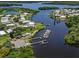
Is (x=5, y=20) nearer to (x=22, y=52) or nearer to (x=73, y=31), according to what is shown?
(x=22, y=52)

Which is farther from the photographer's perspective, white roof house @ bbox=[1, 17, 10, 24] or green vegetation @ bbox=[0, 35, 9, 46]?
white roof house @ bbox=[1, 17, 10, 24]

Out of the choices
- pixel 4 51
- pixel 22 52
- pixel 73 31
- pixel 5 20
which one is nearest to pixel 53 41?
pixel 73 31

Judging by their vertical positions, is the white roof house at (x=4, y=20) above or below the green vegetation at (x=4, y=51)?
above

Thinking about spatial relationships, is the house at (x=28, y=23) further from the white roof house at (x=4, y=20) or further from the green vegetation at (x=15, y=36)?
the white roof house at (x=4, y=20)

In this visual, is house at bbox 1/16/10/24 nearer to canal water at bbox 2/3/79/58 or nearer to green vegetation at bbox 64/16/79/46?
canal water at bbox 2/3/79/58

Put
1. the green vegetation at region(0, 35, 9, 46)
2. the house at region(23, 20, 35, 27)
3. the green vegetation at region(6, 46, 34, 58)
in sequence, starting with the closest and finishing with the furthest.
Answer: the green vegetation at region(6, 46, 34, 58) → the green vegetation at region(0, 35, 9, 46) → the house at region(23, 20, 35, 27)

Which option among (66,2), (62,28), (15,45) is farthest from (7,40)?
(66,2)

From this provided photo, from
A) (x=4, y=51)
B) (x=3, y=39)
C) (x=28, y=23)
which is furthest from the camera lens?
(x=28, y=23)

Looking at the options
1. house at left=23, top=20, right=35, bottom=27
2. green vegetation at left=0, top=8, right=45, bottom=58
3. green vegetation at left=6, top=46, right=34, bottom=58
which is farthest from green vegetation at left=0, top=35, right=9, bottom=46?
house at left=23, top=20, right=35, bottom=27

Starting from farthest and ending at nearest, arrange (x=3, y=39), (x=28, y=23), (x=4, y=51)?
(x=28, y=23)
(x=3, y=39)
(x=4, y=51)

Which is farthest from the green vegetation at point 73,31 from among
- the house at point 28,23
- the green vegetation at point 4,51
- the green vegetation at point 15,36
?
the green vegetation at point 4,51
